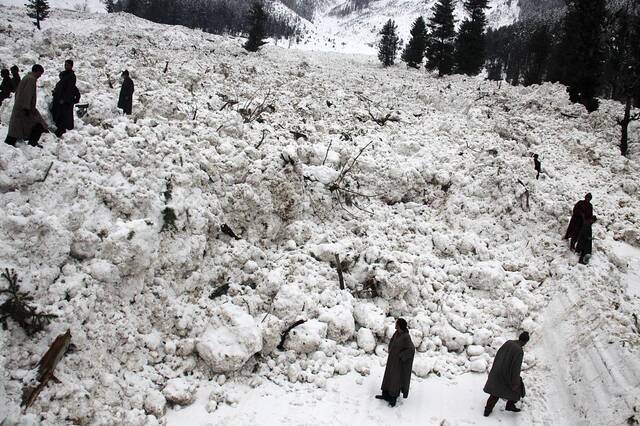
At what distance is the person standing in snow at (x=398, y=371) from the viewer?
18.1 ft

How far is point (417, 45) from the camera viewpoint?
99.2 ft

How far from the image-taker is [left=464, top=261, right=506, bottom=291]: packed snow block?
7.83 metres

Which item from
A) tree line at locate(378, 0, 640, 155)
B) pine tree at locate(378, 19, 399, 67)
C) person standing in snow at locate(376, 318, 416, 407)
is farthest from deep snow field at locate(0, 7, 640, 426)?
pine tree at locate(378, 19, 399, 67)

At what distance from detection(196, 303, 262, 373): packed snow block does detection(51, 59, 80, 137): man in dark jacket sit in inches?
169

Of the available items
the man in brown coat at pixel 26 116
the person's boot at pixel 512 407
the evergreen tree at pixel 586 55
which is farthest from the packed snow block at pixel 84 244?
the evergreen tree at pixel 586 55

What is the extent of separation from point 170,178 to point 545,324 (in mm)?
7361

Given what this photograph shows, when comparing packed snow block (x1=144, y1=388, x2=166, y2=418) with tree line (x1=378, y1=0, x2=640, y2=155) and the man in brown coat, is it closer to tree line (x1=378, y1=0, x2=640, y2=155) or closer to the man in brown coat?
the man in brown coat

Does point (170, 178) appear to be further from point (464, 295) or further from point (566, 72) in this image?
point (566, 72)

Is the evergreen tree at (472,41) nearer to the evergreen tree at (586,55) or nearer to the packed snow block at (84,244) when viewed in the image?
the evergreen tree at (586,55)

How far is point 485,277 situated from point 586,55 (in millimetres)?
16294

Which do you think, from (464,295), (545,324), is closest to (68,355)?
(464,295)

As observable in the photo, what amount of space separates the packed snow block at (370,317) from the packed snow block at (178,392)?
2.99 metres

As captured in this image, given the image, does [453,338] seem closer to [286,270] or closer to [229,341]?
[286,270]

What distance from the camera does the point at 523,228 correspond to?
9430 mm
